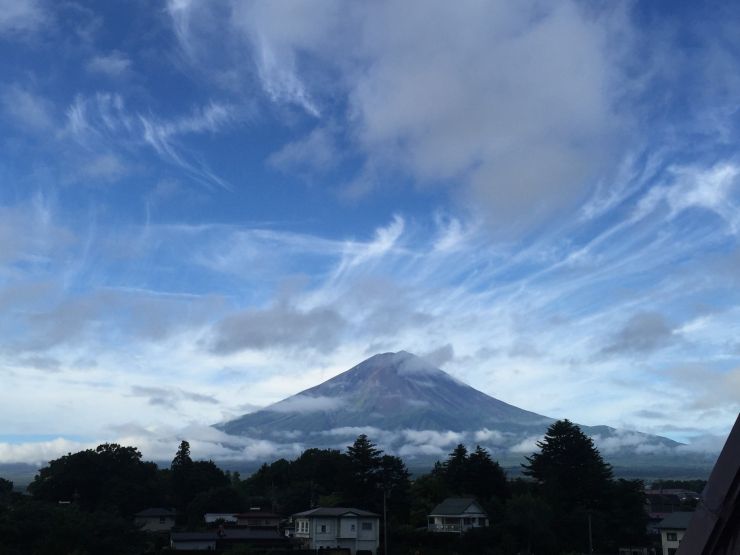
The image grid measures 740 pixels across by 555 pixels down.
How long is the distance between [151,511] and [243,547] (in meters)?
27.5

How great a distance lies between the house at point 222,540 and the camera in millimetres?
49031

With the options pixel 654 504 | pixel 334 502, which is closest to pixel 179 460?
pixel 334 502

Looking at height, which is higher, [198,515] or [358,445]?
[358,445]

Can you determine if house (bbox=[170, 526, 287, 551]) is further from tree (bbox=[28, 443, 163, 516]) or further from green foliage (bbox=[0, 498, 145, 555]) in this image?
tree (bbox=[28, 443, 163, 516])

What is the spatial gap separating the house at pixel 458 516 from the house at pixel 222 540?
40.6 feet

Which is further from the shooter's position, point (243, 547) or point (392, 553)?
point (392, 553)

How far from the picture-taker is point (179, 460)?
87.3 metres

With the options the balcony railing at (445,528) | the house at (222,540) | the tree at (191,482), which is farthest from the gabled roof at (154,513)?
the balcony railing at (445,528)

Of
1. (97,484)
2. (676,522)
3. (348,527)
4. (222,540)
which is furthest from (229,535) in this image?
(676,522)

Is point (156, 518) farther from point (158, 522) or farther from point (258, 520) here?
Answer: point (258, 520)

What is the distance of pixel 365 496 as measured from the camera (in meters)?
59.2

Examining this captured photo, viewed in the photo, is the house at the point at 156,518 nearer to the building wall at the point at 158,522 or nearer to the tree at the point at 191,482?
the building wall at the point at 158,522

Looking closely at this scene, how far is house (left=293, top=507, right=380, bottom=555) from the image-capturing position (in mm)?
50156

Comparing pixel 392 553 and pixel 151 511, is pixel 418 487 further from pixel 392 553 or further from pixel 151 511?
pixel 151 511
